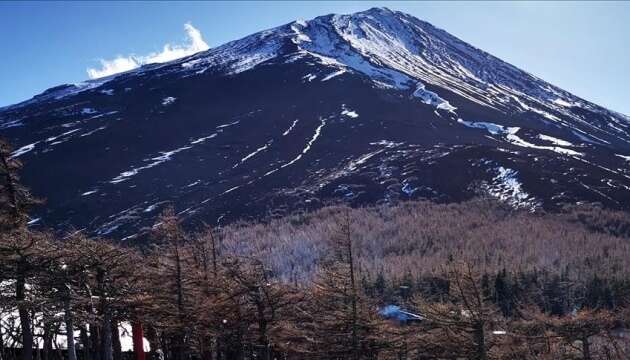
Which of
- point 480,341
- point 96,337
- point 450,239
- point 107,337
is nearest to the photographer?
point 107,337

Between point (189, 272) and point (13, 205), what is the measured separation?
8.43 m

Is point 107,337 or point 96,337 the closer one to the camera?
point 107,337

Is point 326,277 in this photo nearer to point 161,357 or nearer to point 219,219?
point 161,357

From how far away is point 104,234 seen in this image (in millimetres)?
156750

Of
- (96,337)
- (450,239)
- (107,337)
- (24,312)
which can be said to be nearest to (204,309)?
(107,337)

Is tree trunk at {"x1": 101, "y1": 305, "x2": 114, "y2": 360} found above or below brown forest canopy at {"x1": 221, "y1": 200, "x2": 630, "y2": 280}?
below

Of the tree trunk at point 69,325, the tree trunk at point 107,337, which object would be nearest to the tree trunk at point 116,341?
the tree trunk at point 107,337

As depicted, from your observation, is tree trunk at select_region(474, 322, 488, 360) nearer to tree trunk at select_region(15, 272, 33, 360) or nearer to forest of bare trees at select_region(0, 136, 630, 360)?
forest of bare trees at select_region(0, 136, 630, 360)

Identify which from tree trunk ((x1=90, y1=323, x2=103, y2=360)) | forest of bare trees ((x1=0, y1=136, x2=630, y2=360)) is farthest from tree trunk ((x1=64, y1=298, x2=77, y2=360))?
tree trunk ((x1=90, y1=323, x2=103, y2=360))

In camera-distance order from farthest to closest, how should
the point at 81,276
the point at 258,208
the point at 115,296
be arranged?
the point at 258,208, the point at 115,296, the point at 81,276

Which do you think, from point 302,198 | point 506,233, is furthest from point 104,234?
point 506,233

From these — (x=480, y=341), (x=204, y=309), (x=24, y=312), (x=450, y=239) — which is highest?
(x=450, y=239)

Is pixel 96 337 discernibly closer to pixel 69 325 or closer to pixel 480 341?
pixel 69 325

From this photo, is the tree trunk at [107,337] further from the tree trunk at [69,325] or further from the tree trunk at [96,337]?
the tree trunk at [96,337]
